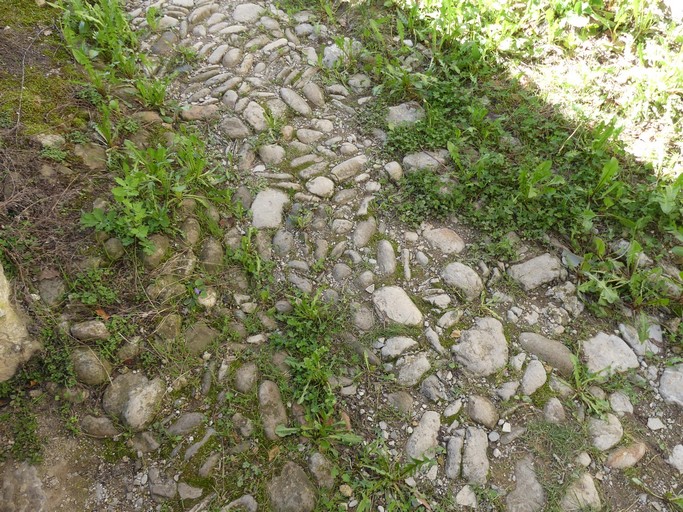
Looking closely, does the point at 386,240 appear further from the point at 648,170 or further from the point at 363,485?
the point at 648,170

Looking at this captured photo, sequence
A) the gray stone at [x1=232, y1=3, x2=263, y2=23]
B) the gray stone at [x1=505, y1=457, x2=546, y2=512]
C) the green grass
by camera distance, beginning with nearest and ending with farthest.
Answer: the gray stone at [x1=505, y1=457, x2=546, y2=512], the green grass, the gray stone at [x1=232, y1=3, x2=263, y2=23]

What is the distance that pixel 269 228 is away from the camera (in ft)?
10.8

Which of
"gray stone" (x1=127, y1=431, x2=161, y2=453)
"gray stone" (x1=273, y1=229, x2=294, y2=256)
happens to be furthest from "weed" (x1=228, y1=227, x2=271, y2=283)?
"gray stone" (x1=127, y1=431, x2=161, y2=453)

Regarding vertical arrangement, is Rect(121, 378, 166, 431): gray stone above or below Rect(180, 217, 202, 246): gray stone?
below

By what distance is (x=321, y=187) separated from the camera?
350 cm

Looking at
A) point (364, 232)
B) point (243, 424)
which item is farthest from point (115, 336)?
point (364, 232)

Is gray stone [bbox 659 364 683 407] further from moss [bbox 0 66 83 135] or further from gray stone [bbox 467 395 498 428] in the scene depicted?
moss [bbox 0 66 83 135]

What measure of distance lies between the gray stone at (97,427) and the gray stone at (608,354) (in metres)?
2.60

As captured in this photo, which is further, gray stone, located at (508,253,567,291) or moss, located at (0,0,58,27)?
moss, located at (0,0,58,27)

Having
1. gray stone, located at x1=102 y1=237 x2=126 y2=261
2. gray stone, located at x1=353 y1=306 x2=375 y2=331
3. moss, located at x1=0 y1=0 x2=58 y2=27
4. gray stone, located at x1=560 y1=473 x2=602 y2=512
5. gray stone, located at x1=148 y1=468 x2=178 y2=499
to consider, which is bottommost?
gray stone, located at x1=148 y1=468 x2=178 y2=499

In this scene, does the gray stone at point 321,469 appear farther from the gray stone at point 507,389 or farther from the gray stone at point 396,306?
the gray stone at point 507,389

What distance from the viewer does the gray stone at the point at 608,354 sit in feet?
9.39

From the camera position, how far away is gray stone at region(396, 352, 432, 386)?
9.03 ft

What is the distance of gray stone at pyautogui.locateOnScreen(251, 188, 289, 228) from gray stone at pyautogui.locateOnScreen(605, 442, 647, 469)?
2339 millimetres
